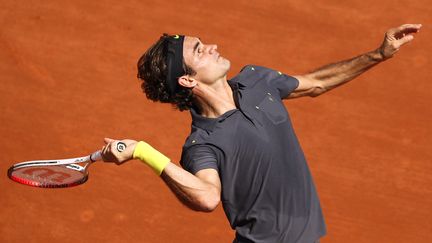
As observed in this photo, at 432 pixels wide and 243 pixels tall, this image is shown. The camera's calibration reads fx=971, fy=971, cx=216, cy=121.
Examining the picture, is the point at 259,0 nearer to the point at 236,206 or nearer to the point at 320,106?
the point at 320,106

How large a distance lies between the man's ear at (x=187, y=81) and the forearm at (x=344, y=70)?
1221 millimetres

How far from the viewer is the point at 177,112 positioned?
11.2 metres

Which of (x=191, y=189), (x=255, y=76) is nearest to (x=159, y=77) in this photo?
(x=255, y=76)

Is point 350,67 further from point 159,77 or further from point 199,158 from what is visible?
point 199,158

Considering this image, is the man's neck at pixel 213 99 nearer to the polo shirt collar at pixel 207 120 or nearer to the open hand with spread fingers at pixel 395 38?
the polo shirt collar at pixel 207 120

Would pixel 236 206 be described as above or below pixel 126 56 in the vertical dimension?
above

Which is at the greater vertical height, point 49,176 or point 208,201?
point 208,201

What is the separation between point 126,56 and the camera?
1188cm

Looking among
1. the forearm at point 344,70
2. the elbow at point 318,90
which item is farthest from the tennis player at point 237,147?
the elbow at point 318,90

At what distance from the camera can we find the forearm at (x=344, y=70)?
24.5ft

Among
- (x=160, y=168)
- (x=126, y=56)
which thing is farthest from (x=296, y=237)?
(x=126, y=56)

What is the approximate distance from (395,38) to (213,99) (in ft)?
5.05

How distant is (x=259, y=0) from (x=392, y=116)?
8.48ft

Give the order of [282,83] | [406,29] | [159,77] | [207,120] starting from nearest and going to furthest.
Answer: [207,120]
[159,77]
[406,29]
[282,83]
